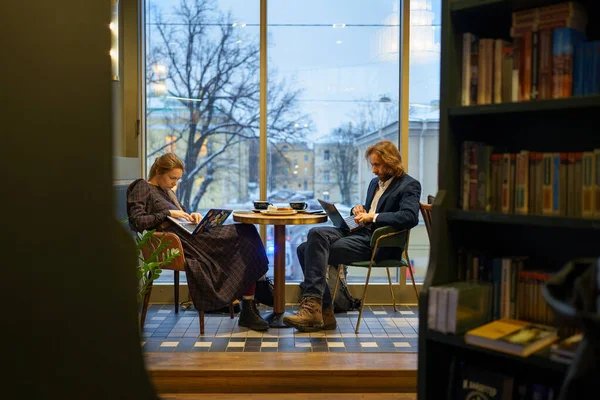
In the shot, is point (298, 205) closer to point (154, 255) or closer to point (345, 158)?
point (345, 158)

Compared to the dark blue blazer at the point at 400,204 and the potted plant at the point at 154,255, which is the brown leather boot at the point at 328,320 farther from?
the potted plant at the point at 154,255

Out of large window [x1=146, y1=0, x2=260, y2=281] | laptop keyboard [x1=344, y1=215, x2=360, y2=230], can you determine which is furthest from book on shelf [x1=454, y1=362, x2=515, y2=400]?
large window [x1=146, y1=0, x2=260, y2=281]

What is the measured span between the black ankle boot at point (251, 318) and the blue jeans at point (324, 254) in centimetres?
33

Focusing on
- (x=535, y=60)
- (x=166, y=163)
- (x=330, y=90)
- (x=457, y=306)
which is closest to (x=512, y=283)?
(x=457, y=306)

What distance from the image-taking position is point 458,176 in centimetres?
204

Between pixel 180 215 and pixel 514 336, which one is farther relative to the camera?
pixel 180 215

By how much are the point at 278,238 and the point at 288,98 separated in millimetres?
1277

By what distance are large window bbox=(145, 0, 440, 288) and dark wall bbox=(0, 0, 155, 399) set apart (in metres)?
3.58

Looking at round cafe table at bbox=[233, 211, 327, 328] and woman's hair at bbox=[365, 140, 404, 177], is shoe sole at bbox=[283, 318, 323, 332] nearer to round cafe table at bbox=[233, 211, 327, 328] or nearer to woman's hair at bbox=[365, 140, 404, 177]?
round cafe table at bbox=[233, 211, 327, 328]

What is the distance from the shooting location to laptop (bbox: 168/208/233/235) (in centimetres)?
408

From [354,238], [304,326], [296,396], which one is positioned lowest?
[296,396]

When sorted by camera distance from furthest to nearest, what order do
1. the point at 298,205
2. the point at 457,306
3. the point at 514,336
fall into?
the point at 298,205 < the point at 457,306 < the point at 514,336

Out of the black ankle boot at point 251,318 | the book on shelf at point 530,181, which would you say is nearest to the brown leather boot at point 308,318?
the black ankle boot at point 251,318

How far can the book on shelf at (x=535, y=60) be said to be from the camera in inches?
70.0
